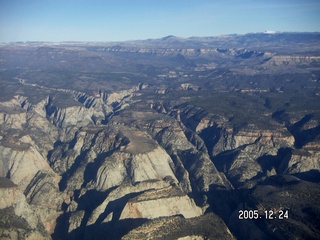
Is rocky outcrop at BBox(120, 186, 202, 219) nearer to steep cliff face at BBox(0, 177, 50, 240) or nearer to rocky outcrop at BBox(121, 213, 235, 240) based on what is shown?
rocky outcrop at BBox(121, 213, 235, 240)

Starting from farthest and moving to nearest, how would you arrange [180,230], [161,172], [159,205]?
[161,172], [159,205], [180,230]

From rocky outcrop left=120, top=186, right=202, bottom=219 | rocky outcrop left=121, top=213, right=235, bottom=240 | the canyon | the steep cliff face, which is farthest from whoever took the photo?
rocky outcrop left=120, top=186, right=202, bottom=219

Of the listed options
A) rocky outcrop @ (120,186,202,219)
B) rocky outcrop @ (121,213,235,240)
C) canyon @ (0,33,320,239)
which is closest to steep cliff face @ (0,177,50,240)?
canyon @ (0,33,320,239)

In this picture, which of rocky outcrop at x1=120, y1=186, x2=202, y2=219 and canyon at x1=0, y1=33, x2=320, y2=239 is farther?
rocky outcrop at x1=120, y1=186, x2=202, y2=219

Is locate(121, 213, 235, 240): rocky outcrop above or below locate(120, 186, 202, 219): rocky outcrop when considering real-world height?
above

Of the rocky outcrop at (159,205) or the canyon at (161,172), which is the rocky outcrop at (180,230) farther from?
the rocky outcrop at (159,205)

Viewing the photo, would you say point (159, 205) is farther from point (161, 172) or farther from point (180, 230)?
point (161, 172)

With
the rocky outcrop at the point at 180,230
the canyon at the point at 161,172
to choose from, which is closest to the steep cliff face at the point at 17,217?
the canyon at the point at 161,172

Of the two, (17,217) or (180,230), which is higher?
(180,230)

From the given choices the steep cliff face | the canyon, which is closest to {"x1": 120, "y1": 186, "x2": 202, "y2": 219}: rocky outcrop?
the canyon

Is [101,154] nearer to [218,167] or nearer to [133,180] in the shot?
[133,180]

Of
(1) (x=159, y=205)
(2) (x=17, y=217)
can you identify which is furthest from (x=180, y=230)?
(2) (x=17, y=217)

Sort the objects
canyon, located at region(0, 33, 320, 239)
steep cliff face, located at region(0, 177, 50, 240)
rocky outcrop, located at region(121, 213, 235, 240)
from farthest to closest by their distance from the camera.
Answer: canyon, located at region(0, 33, 320, 239) < steep cliff face, located at region(0, 177, 50, 240) < rocky outcrop, located at region(121, 213, 235, 240)
